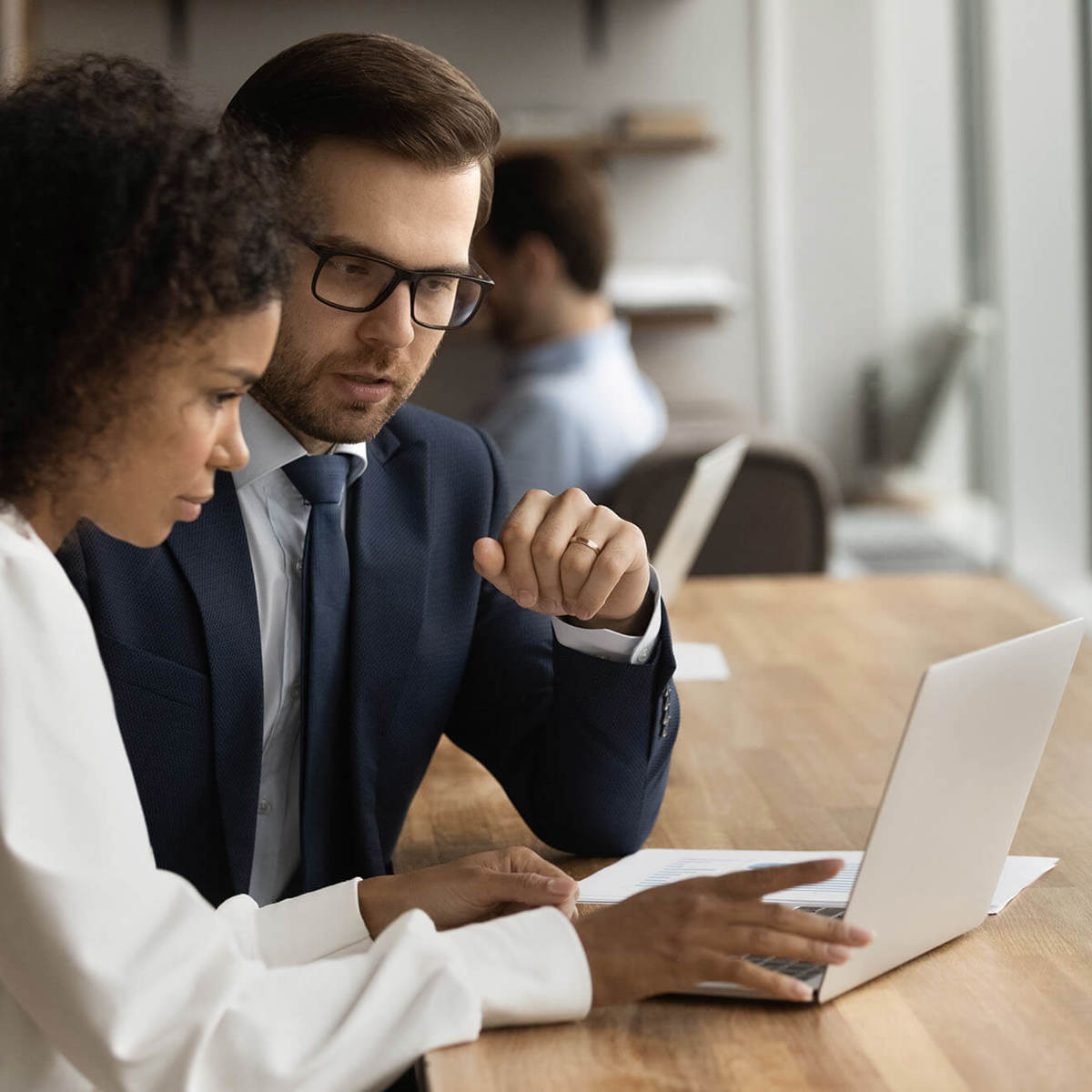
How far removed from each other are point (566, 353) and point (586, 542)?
2199mm

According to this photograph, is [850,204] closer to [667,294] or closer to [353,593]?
[667,294]

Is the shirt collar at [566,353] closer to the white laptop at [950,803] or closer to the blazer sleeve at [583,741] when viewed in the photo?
the blazer sleeve at [583,741]

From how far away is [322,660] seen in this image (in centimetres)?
124

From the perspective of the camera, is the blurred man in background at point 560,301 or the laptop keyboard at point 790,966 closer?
the laptop keyboard at point 790,966

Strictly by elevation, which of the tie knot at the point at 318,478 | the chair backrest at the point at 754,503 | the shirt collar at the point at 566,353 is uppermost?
the tie knot at the point at 318,478

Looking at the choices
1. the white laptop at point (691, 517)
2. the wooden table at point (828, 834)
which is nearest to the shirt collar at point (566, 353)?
the wooden table at point (828, 834)

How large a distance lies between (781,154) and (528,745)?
14.2 ft

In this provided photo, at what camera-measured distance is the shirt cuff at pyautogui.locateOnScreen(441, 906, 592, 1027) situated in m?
0.83

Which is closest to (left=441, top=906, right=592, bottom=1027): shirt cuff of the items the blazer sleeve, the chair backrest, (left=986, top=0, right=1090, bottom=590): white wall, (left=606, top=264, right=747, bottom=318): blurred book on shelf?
the blazer sleeve

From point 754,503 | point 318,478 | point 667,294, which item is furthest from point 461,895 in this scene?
point 667,294

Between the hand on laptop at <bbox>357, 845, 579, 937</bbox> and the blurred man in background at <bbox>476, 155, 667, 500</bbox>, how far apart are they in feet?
6.85

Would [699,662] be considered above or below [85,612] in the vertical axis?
below

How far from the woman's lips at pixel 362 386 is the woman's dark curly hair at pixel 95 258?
0.36 meters

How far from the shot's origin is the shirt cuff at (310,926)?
957 mm
